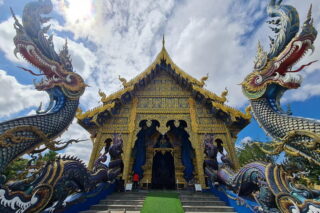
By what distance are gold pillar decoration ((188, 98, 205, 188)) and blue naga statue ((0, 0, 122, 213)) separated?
3.33m

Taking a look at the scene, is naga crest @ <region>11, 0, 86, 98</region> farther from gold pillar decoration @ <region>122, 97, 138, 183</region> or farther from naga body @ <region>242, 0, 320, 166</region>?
naga body @ <region>242, 0, 320, 166</region>

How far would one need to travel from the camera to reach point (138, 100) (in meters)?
8.09

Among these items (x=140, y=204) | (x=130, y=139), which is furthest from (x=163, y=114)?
(x=140, y=204)

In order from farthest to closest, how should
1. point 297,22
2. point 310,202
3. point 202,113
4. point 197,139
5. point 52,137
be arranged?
point 202,113 < point 197,139 < point 297,22 < point 52,137 < point 310,202

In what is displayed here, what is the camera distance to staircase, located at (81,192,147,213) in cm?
438

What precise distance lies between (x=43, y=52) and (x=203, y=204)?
661 cm

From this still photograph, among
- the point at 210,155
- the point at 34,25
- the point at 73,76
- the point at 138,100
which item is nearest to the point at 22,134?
the point at 73,76

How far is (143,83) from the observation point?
8.45 meters

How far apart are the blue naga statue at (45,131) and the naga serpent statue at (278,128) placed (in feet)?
13.4

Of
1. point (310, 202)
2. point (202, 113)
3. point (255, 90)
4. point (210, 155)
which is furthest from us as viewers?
point (202, 113)

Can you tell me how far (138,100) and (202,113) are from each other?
333 centimetres

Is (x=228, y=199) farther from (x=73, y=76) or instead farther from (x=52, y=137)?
(x=73, y=76)

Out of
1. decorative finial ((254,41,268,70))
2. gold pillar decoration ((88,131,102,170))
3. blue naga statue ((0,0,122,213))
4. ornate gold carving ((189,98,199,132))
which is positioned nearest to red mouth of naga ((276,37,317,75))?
decorative finial ((254,41,268,70))

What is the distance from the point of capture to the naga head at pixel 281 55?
158 inches
